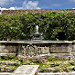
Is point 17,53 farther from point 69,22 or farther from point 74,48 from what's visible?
point 69,22

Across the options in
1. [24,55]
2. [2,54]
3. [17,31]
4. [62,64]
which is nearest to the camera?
[62,64]

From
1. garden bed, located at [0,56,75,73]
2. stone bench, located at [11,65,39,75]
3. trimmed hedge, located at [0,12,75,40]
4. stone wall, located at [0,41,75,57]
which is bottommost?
garden bed, located at [0,56,75,73]

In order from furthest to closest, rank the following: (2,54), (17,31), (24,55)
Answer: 1. (17,31)
2. (2,54)
3. (24,55)

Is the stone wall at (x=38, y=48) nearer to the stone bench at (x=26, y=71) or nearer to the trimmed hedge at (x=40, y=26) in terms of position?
the stone bench at (x=26, y=71)

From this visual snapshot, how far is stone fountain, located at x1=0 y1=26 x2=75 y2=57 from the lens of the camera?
577 cm

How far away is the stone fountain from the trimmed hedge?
3489 millimetres

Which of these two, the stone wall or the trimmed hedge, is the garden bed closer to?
the stone wall

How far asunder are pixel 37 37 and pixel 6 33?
4132mm

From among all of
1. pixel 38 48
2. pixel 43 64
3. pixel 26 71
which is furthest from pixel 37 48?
pixel 26 71

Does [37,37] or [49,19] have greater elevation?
[49,19]

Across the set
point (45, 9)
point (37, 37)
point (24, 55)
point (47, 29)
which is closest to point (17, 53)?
point (24, 55)

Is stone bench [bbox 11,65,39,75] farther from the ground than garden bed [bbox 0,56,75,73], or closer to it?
farther from the ground

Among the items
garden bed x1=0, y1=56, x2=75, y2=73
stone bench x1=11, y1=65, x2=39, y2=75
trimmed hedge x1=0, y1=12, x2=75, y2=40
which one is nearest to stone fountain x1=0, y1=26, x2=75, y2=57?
garden bed x1=0, y1=56, x2=75, y2=73

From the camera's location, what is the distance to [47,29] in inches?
388
